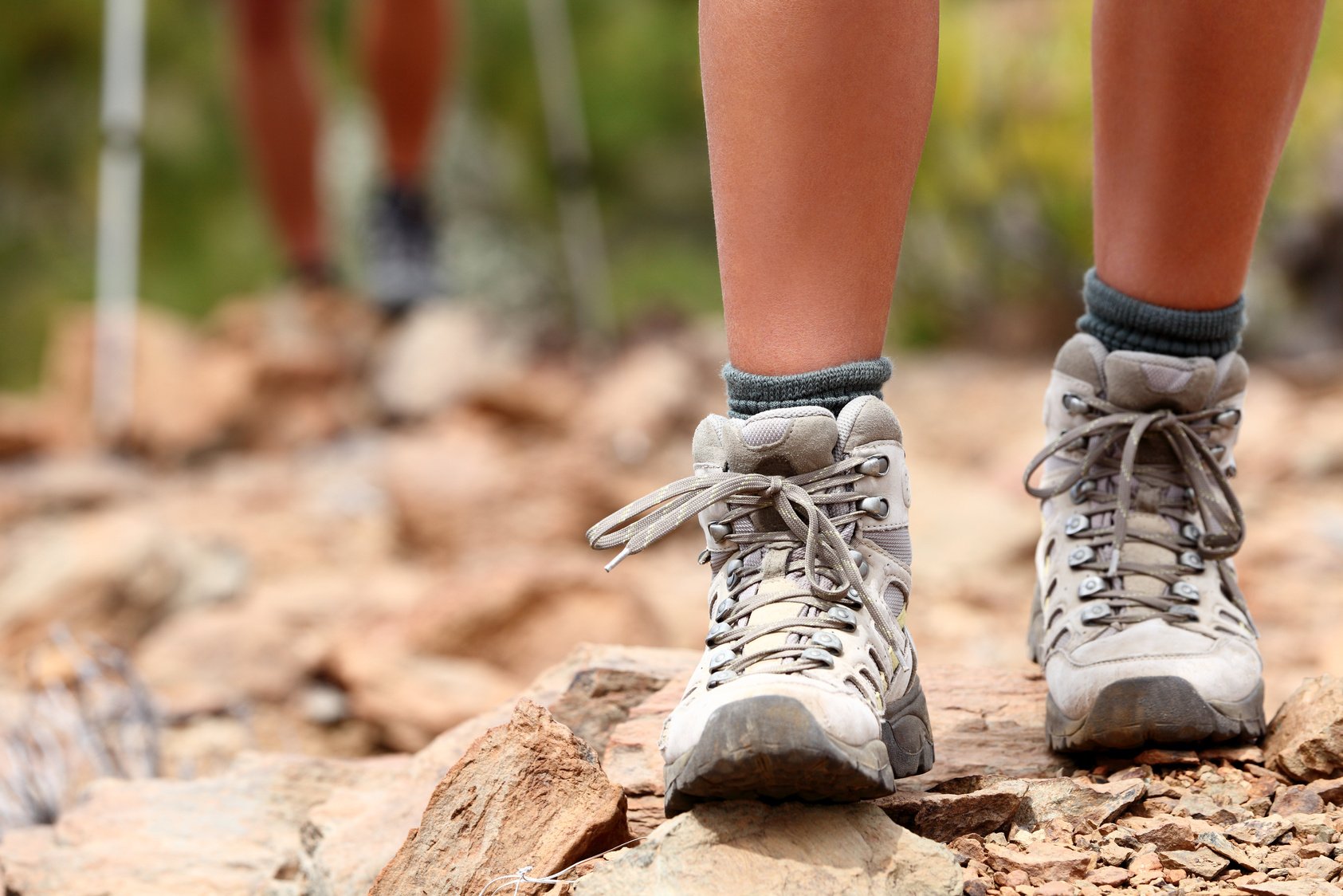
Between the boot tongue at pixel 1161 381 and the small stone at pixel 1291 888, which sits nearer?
the small stone at pixel 1291 888

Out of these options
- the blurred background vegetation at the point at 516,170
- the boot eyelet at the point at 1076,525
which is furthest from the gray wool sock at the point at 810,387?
the blurred background vegetation at the point at 516,170

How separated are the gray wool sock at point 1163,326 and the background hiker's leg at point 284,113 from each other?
10.2ft

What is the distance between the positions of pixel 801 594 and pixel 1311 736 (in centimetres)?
39

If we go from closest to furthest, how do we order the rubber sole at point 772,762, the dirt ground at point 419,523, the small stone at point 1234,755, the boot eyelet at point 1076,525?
the rubber sole at point 772,762, the small stone at point 1234,755, the boot eyelet at point 1076,525, the dirt ground at point 419,523

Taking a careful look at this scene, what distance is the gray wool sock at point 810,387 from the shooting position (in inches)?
37.5

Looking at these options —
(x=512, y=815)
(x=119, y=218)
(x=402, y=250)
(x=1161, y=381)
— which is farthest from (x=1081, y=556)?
(x=119, y=218)

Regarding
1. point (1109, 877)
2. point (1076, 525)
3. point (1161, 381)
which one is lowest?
point (1109, 877)

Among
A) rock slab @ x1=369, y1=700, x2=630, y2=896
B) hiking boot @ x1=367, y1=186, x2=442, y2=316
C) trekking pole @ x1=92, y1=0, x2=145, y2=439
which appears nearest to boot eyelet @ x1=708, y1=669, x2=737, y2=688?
rock slab @ x1=369, y1=700, x2=630, y2=896

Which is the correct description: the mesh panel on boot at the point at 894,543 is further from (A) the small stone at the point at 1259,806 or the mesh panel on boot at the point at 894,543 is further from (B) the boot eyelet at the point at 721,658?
(A) the small stone at the point at 1259,806

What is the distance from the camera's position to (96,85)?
631 cm

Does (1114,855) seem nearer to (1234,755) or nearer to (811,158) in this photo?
(1234,755)

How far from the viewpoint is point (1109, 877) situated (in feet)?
2.82

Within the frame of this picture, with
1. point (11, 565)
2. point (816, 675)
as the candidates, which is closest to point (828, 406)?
point (816, 675)

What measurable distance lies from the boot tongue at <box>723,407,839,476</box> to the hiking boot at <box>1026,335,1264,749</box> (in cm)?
27
